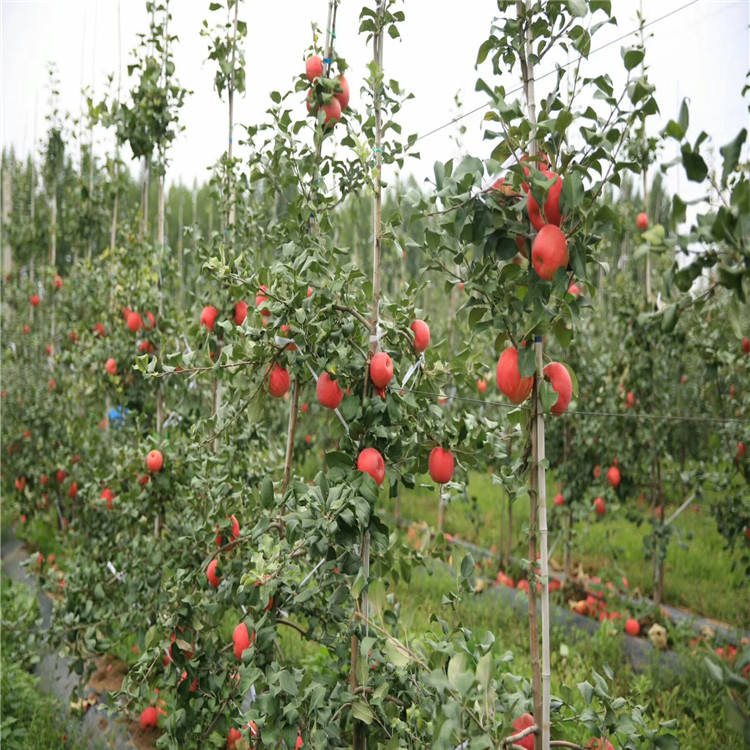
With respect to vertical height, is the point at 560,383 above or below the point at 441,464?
above

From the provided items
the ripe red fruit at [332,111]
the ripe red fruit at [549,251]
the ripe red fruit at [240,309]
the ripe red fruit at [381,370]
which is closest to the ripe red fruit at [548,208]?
the ripe red fruit at [549,251]

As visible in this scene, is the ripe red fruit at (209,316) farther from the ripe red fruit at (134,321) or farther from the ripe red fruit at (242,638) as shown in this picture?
the ripe red fruit at (242,638)

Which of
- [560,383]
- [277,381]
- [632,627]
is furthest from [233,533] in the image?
[632,627]

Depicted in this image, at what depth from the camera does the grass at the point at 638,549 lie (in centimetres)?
384

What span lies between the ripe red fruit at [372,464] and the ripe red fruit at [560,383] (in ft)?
1.30

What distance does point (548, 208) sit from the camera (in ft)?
3.29

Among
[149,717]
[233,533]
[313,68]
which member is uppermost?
[313,68]

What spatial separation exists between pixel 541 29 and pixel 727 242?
646mm

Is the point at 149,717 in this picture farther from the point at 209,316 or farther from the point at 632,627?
the point at 632,627

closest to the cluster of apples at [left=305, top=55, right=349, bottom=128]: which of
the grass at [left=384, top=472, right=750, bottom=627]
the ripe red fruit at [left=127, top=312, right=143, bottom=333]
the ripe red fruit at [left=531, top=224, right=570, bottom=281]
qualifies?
the ripe red fruit at [left=531, top=224, right=570, bottom=281]

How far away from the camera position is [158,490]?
2.41m

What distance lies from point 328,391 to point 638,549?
4.28 meters

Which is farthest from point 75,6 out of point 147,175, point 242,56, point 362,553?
point 362,553

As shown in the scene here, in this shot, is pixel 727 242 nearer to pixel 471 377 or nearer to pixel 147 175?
pixel 471 377
